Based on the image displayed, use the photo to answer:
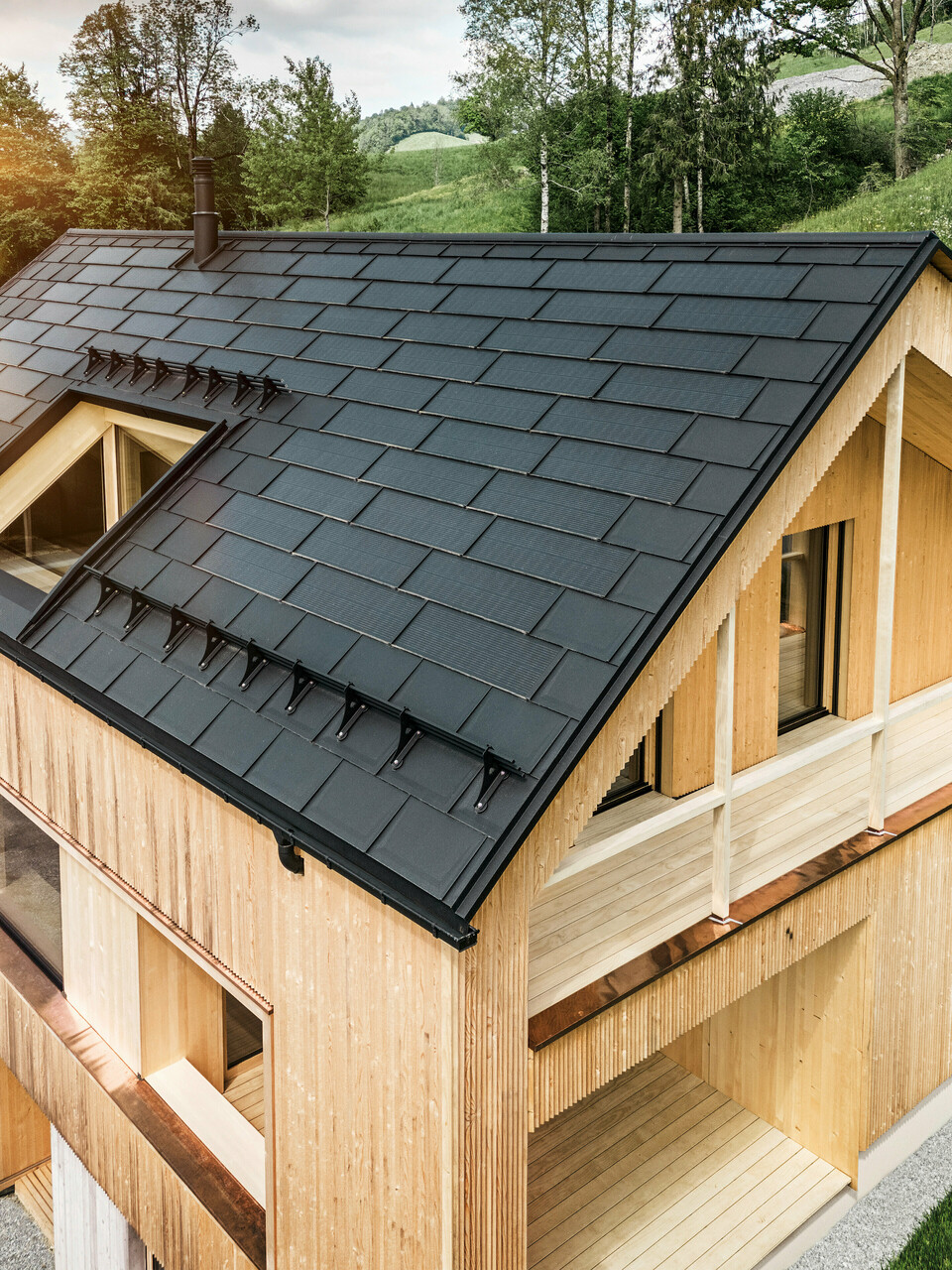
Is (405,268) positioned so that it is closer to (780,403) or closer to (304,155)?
(780,403)

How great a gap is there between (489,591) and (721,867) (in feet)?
6.19

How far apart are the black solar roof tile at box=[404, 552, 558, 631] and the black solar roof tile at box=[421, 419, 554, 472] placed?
2.22ft

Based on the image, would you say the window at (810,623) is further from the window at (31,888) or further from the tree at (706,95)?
the tree at (706,95)

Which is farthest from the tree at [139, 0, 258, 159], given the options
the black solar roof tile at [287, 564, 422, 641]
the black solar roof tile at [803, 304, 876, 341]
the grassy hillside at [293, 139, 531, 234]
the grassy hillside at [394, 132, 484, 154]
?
the black solar roof tile at [803, 304, 876, 341]

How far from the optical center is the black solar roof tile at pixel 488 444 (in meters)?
5.09

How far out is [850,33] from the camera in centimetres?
3847

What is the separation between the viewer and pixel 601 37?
3631cm

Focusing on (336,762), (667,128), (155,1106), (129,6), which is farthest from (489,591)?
(129,6)

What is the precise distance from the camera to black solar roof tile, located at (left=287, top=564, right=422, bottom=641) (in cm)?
460

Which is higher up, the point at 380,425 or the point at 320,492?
the point at 380,425

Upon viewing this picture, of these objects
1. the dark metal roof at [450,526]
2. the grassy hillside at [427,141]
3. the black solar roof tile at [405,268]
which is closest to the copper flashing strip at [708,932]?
the dark metal roof at [450,526]

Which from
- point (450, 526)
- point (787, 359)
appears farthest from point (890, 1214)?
point (787, 359)

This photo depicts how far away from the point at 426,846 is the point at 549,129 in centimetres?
3630

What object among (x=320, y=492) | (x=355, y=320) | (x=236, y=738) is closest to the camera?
(x=236, y=738)
